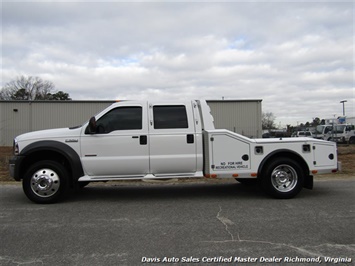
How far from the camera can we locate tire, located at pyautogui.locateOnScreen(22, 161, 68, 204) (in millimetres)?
6910

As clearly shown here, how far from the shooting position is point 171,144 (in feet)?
23.4

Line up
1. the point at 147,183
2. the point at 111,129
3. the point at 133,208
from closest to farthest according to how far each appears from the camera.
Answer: the point at 133,208
the point at 111,129
the point at 147,183

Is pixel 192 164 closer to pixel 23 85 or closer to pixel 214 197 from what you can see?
pixel 214 197

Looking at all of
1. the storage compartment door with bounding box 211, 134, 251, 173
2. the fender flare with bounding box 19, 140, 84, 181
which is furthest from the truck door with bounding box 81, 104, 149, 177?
the storage compartment door with bounding box 211, 134, 251, 173

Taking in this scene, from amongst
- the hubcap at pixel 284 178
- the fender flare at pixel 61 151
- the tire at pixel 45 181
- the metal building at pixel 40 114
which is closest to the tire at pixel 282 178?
the hubcap at pixel 284 178

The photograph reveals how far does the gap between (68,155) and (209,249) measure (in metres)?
3.79

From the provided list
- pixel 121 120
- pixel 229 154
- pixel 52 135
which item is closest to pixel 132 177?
pixel 121 120

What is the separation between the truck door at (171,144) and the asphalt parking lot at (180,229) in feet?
2.40

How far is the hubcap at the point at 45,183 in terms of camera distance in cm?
691

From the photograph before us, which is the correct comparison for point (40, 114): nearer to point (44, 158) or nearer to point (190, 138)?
point (44, 158)

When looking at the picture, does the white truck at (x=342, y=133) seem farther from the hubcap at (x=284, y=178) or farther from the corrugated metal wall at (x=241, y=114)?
the hubcap at (x=284, y=178)

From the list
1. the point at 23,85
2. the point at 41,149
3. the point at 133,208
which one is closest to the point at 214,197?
the point at 133,208

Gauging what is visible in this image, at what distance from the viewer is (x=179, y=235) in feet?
16.3

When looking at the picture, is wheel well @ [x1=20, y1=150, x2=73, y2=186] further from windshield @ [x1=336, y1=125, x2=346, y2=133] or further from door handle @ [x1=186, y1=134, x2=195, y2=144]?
windshield @ [x1=336, y1=125, x2=346, y2=133]
